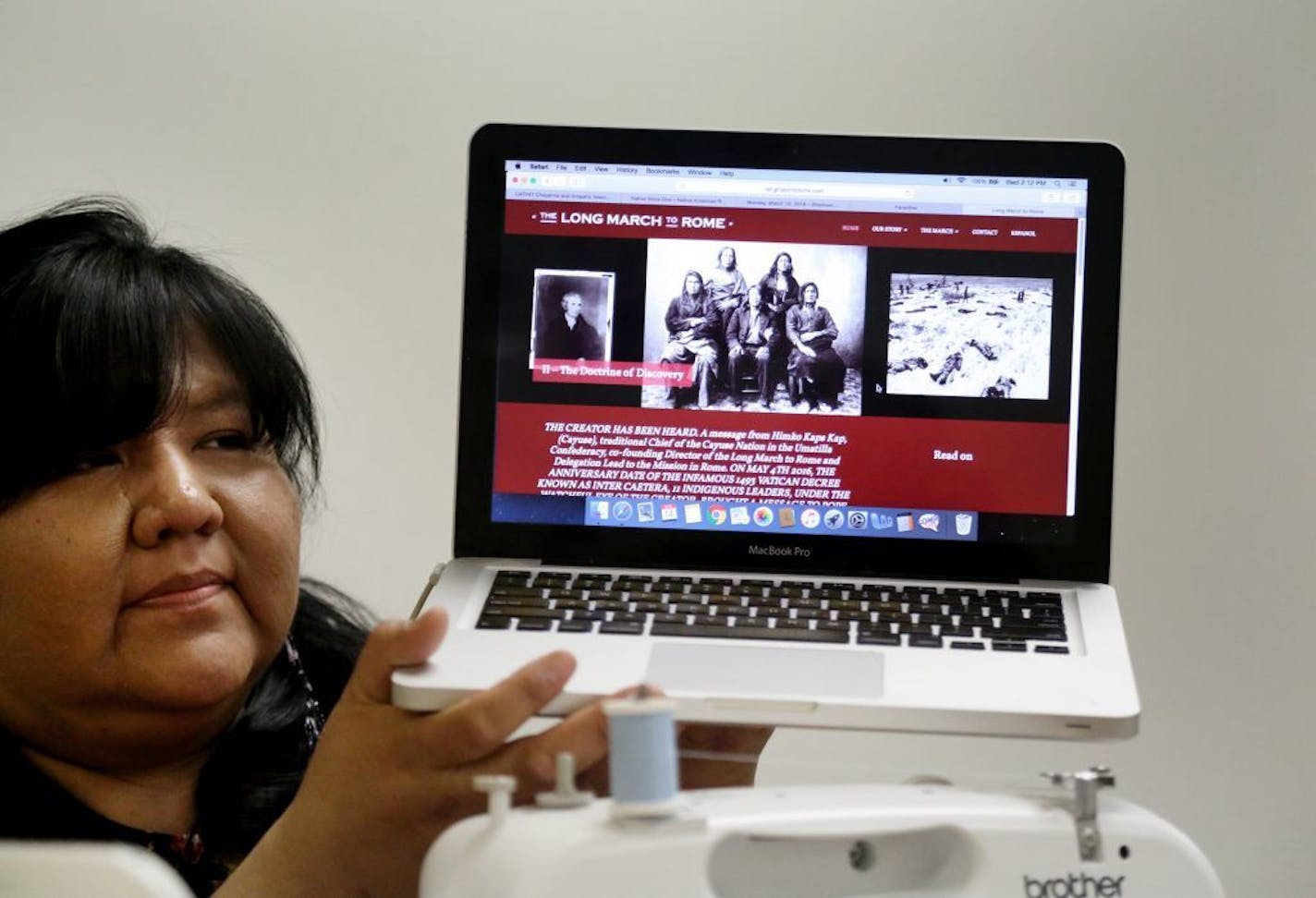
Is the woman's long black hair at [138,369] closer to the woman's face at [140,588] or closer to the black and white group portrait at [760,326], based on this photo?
the woman's face at [140,588]

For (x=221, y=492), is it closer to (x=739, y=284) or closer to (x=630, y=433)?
(x=630, y=433)

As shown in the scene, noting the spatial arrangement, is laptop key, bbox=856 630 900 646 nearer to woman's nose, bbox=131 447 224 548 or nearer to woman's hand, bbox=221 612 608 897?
woman's hand, bbox=221 612 608 897

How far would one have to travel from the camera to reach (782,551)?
3.53ft

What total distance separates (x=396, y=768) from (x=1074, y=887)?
1.20 feet

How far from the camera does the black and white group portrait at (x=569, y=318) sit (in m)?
1.08

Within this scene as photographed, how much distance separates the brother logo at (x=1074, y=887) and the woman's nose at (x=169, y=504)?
1.88 feet

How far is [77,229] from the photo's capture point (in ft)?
3.68

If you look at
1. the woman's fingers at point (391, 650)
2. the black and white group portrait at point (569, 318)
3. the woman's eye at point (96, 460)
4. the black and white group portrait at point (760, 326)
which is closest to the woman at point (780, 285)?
the black and white group portrait at point (760, 326)

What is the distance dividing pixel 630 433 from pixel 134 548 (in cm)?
34

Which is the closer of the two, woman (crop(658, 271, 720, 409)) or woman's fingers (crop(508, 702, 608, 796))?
woman's fingers (crop(508, 702, 608, 796))

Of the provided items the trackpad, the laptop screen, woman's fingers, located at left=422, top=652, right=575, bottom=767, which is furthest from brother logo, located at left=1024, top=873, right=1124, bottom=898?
the laptop screen

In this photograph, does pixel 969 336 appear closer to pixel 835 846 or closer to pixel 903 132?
pixel 835 846

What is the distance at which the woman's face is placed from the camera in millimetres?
973

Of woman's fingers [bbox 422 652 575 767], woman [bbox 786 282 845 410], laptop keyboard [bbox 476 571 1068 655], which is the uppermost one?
woman [bbox 786 282 845 410]
